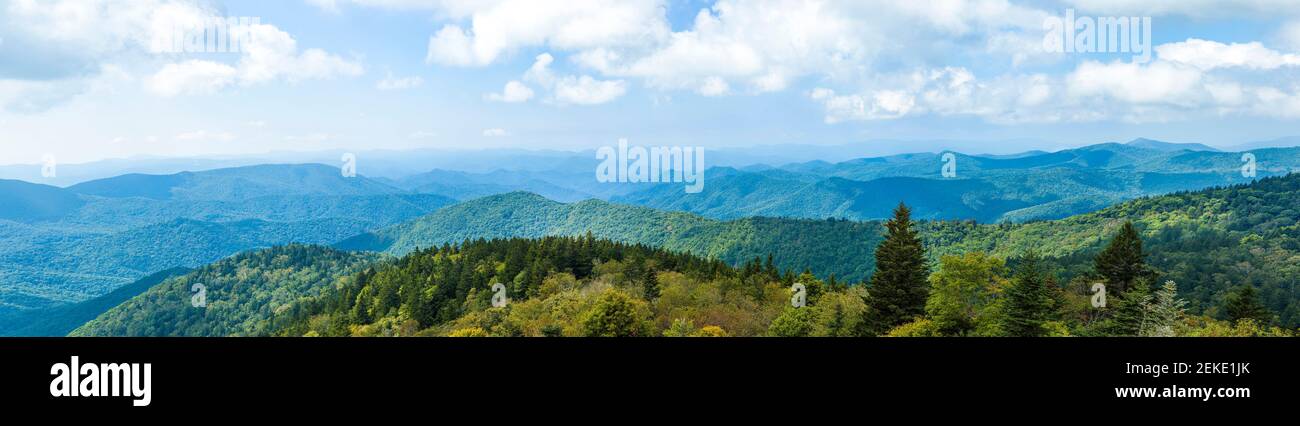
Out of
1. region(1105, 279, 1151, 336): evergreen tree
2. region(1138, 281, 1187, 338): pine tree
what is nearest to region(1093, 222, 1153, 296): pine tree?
region(1105, 279, 1151, 336): evergreen tree

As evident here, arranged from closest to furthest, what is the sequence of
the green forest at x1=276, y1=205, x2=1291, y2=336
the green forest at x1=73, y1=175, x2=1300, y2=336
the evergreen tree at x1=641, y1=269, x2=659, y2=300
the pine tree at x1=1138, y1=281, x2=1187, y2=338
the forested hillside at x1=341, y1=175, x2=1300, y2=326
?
1. the pine tree at x1=1138, y1=281, x2=1187, y2=338
2. the green forest at x1=276, y1=205, x2=1291, y2=336
3. the green forest at x1=73, y1=175, x2=1300, y2=336
4. the evergreen tree at x1=641, y1=269, x2=659, y2=300
5. the forested hillside at x1=341, y1=175, x2=1300, y2=326

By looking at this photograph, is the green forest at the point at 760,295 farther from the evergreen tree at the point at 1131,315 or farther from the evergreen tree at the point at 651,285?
the evergreen tree at the point at 651,285

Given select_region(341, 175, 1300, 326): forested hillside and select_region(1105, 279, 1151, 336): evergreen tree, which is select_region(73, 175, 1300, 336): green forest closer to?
select_region(1105, 279, 1151, 336): evergreen tree

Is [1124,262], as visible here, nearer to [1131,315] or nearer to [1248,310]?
[1248,310]

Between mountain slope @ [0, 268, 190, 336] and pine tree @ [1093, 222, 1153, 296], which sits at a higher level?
pine tree @ [1093, 222, 1153, 296]
